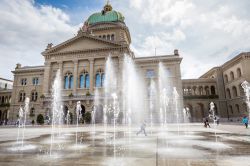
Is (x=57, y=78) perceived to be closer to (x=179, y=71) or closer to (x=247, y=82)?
(x=179, y=71)

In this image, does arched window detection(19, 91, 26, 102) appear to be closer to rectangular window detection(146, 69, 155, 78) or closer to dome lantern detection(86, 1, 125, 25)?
dome lantern detection(86, 1, 125, 25)

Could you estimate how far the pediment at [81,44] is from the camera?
128 feet

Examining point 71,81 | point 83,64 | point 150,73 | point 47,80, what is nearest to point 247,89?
point 150,73

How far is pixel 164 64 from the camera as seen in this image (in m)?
41.2

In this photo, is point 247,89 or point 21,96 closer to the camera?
point 247,89

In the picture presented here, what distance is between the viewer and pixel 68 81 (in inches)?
1560

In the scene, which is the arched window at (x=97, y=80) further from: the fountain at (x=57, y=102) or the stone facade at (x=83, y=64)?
the fountain at (x=57, y=102)

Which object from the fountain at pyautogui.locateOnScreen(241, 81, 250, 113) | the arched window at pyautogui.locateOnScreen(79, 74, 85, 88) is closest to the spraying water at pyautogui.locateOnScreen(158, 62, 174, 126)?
the fountain at pyautogui.locateOnScreen(241, 81, 250, 113)

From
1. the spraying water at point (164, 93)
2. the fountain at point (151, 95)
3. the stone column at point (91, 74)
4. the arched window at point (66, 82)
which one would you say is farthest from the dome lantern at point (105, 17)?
the fountain at point (151, 95)

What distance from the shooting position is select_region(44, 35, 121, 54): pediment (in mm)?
39156

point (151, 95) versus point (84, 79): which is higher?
point (84, 79)

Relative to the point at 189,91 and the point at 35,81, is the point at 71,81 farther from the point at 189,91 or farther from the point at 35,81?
the point at 189,91

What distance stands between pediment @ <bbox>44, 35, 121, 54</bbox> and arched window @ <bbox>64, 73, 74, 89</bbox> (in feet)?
18.6

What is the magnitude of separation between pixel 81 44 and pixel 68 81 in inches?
345
